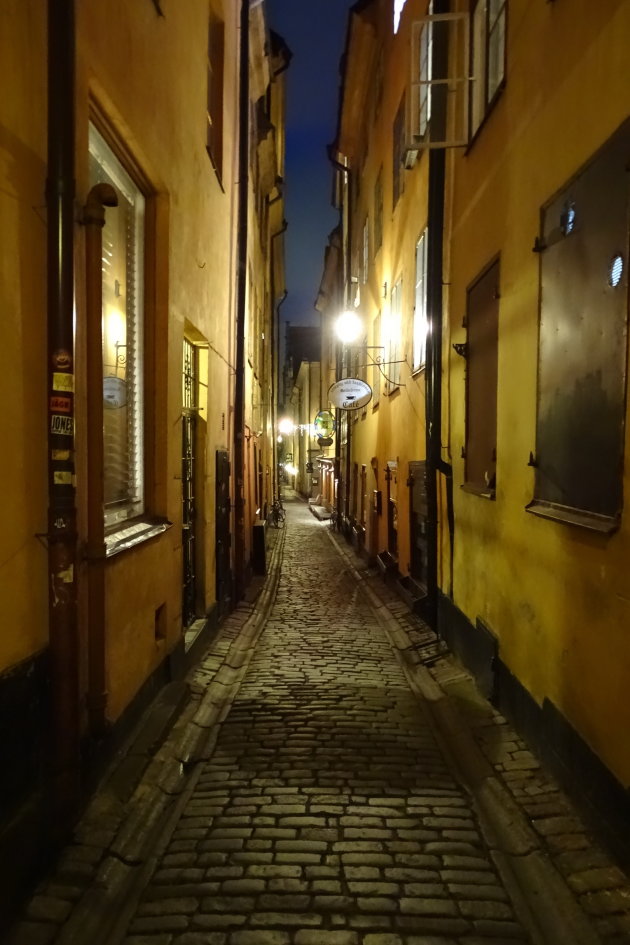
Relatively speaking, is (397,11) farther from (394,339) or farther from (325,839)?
(325,839)

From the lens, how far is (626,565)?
361 centimetres

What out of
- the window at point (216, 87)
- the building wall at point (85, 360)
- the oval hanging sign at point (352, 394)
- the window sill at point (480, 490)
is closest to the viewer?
the building wall at point (85, 360)

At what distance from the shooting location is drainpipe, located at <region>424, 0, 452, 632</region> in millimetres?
8812

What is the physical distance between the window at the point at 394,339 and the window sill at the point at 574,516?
7224 millimetres

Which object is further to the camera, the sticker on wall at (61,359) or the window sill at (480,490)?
the window sill at (480,490)

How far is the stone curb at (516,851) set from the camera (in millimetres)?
3219

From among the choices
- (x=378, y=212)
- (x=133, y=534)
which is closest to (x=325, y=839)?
(x=133, y=534)

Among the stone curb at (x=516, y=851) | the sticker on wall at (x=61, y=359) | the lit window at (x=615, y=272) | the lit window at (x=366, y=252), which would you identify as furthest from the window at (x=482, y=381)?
the lit window at (x=366, y=252)

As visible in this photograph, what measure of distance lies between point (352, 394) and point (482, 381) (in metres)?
7.60

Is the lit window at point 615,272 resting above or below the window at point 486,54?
below

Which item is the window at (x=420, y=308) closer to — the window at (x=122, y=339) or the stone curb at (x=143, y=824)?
the window at (x=122, y=339)

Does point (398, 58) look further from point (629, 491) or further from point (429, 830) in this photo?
point (429, 830)

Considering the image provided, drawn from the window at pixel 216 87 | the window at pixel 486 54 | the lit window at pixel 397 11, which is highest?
the lit window at pixel 397 11

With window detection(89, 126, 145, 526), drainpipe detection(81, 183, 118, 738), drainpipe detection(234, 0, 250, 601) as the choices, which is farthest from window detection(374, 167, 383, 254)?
drainpipe detection(81, 183, 118, 738)
